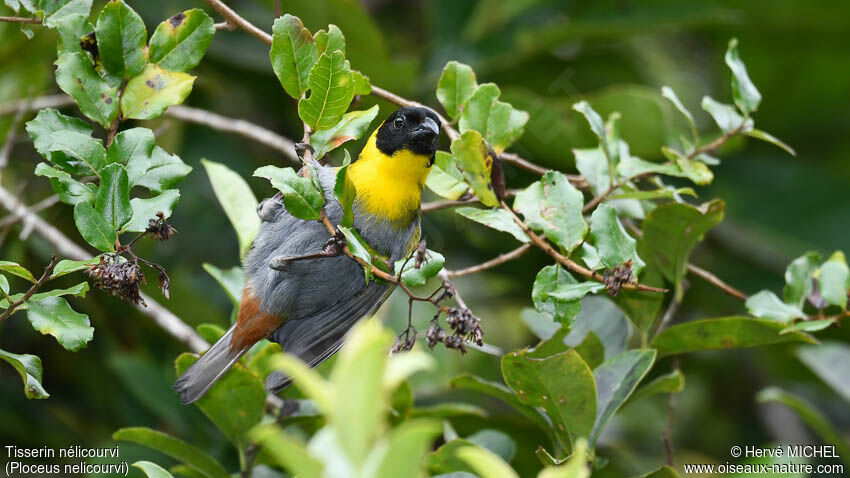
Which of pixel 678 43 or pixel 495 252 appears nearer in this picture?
pixel 495 252

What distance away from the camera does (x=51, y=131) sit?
1.76 metres

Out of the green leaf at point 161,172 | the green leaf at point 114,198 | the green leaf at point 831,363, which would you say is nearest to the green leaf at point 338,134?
the green leaf at point 161,172

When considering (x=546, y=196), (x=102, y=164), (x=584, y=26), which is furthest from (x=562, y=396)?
(x=584, y=26)

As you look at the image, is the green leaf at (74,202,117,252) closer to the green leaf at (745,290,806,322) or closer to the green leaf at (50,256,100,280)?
the green leaf at (50,256,100,280)

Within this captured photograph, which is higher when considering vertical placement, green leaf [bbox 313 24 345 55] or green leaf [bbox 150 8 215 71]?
green leaf [bbox 313 24 345 55]

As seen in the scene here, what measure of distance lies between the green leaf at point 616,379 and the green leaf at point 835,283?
0.51 m

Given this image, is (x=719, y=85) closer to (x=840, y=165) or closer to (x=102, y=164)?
(x=840, y=165)

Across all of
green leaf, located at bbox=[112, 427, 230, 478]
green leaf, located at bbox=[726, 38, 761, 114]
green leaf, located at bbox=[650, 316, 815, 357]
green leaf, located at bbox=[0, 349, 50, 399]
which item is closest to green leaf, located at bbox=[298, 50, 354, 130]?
green leaf, located at bbox=[0, 349, 50, 399]

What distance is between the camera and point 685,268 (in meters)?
2.29

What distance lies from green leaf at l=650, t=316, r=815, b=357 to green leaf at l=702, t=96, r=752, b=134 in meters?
0.56

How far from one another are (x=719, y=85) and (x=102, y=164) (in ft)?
12.9

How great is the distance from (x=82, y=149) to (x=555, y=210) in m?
1.01

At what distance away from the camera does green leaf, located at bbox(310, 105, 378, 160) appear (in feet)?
5.79

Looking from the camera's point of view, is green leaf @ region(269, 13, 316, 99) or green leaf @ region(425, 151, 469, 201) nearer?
green leaf @ region(269, 13, 316, 99)
